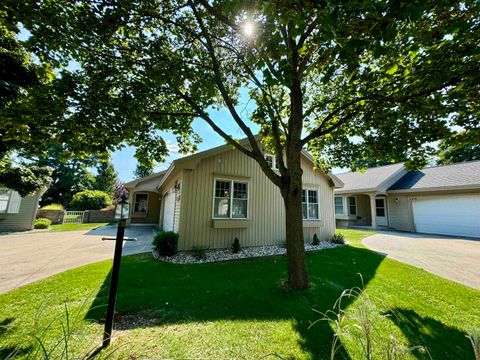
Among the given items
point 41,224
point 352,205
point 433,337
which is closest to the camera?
point 433,337

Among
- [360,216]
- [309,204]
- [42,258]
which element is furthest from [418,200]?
[42,258]

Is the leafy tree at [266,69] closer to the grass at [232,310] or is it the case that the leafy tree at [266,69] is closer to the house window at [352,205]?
the grass at [232,310]

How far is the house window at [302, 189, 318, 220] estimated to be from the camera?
1068 cm

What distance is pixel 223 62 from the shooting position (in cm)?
610

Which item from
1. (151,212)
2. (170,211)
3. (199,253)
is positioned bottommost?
(199,253)

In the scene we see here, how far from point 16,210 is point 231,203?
14.8 metres

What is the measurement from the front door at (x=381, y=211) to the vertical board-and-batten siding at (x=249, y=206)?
29.6 ft

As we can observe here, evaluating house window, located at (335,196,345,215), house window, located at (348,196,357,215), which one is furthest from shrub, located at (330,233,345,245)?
house window, located at (348,196,357,215)

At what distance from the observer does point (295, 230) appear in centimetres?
477

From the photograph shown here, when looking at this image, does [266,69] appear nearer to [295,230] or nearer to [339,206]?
[295,230]

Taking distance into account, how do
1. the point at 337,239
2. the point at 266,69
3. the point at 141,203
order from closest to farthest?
the point at 266,69
the point at 337,239
the point at 141,203

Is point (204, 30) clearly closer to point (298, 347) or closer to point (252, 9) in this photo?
point (252, 9)

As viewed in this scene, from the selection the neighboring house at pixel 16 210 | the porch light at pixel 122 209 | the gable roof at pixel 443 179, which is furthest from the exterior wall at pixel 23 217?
the gable roof at pixel 443 179

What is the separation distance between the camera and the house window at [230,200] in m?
8.68
